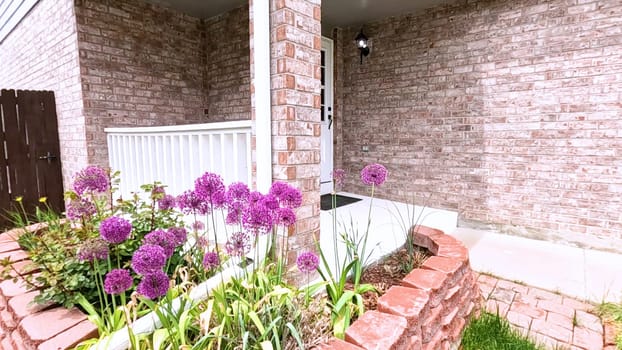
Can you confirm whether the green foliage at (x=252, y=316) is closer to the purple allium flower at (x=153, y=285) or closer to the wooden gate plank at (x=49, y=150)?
the purple allium flower at (x=153, y=285)

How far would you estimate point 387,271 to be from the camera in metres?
2.32

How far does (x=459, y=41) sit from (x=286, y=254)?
3617 millimetres

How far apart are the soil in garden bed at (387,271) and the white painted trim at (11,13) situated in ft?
18.9

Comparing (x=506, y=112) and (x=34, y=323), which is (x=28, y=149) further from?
(x=506, y=112)

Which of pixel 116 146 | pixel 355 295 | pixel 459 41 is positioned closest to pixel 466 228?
pixel 459 41

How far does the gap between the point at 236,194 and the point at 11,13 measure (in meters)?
Result: 6.66

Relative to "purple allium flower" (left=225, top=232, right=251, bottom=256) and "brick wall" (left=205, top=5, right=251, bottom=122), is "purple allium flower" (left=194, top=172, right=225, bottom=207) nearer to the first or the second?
"purple allium flower" (left=225, top=232, right=251, bottom=256)

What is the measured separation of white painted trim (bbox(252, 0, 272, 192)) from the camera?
1893mm

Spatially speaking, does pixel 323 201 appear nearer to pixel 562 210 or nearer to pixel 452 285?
pixel 452 285

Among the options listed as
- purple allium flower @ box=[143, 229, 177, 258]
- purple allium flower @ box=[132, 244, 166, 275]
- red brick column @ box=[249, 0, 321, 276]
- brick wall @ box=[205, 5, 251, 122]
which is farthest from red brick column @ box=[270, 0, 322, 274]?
brick wall @ box=[205, 5, 251, 122]

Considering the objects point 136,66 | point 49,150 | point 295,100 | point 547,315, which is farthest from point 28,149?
point 547,315

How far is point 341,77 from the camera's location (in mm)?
5016

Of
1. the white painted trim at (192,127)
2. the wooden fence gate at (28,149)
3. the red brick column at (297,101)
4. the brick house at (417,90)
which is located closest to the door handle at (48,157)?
the wooden fence gate at (28,149)

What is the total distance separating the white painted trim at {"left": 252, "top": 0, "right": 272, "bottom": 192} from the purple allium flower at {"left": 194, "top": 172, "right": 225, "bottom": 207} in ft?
1.75
